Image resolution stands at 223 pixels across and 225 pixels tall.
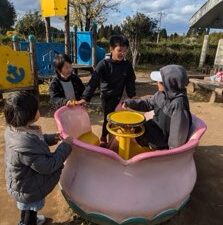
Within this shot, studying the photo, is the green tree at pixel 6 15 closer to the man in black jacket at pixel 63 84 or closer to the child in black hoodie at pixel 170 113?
the man in black jacket at pixel 63 84

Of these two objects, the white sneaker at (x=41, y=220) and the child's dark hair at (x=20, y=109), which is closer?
the child's dark hair at (x=20, y=109)

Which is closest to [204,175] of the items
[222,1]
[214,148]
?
[214,148]

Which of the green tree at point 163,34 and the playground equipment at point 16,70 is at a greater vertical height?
the playground equipment at point 16,70

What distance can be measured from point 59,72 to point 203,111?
4335 millimetres

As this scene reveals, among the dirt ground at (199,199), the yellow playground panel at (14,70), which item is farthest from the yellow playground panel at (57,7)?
the dirt ground at (199,199)

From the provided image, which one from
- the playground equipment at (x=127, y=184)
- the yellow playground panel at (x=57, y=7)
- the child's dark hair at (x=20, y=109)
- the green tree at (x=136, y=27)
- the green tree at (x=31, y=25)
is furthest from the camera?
the green tree at (x=31, y=25)

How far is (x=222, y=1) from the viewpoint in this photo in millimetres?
11617

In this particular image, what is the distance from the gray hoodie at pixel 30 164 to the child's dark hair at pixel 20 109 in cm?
7

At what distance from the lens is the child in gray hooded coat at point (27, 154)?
1958 mm

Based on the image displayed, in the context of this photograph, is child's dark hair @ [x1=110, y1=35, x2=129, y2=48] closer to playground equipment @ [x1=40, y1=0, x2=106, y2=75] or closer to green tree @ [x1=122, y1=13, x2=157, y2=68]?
playground equipment @ [x1=40, y1=0, x2=106, y2=75]

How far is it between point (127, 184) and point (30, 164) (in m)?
0.69

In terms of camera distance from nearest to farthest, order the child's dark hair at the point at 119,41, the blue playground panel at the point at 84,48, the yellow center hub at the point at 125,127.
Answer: the yellow center hub at the point at 125,127 → the child's dark hair at the point at 119,41 → the blue playground panel at the point at 84,48

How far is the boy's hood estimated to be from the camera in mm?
2383

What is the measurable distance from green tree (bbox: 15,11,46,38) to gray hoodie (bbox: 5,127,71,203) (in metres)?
17.0
